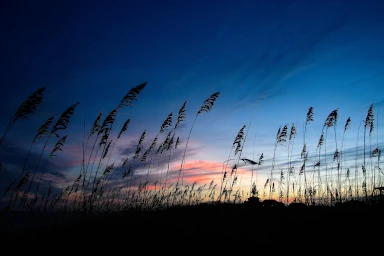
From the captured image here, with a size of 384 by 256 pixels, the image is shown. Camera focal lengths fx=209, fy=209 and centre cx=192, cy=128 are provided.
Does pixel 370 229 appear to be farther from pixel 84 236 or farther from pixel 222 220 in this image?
pixel 84 236

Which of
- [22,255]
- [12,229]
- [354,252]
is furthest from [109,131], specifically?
[354,252]

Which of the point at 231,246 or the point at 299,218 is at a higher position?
the point at 299,218

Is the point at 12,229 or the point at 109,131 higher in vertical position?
the point at 109,131

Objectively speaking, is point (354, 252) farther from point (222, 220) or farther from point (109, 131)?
point (109, 131)

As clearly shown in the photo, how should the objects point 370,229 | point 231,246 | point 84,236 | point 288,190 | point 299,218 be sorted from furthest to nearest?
point 288,190 → point 299,218 → point 84,236 → point 370,229 → point 231,246

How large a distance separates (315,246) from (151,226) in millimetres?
3145

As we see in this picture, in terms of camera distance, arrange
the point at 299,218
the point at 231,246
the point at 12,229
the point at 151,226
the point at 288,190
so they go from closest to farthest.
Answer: the point at 231,246
the point at 151,226
the point at 299,218
the point at 12,229
the point at 288,190

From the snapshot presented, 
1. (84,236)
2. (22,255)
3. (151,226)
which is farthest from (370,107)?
(22,255)

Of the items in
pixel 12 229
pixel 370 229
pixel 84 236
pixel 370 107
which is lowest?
pixel 12 229

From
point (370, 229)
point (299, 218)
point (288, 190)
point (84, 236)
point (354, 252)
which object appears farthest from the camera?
point (288, 190)

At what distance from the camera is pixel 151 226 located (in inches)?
181

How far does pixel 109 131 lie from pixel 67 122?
1.47 metres

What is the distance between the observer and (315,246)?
331 centimetres

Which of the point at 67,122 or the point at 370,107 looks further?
the point at 370,107
